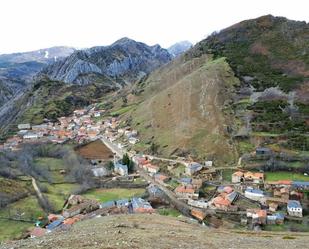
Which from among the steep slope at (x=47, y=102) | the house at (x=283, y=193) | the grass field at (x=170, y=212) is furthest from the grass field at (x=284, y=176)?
the steep slope at (x=47, y=102)

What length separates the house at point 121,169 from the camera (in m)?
80.0

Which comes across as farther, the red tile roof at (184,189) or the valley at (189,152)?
the red tile roof at (184,189)

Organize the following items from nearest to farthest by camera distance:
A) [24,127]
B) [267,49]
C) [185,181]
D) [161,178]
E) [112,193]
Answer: [185,181], [112,193], [161,178], [267,49], [24,127]

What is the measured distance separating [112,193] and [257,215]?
25.8 meters

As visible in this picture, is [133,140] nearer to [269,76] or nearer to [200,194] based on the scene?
[200,194]

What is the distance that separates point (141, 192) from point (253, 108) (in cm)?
3822

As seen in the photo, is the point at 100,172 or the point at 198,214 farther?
the point at 100,172

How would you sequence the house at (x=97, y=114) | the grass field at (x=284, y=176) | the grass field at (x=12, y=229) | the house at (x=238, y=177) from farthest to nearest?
the house at (x=97, y=114)
the house at (x=238, y=177)
the grass field at (x=284, y=176)
the grass field at (x=12, y=229)

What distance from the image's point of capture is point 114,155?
303 ft

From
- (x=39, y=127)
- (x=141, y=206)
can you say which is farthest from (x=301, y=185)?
(x=39, y=127)

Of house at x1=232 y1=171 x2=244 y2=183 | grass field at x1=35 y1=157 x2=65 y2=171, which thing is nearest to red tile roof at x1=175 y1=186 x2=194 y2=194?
house at x1=232 y1=171 x2=244 y2=183

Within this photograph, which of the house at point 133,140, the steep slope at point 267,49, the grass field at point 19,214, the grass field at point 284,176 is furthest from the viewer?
the steep slope at point 267,49

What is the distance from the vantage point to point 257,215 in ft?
187

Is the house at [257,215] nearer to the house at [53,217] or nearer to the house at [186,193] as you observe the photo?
the house at [186,193]
